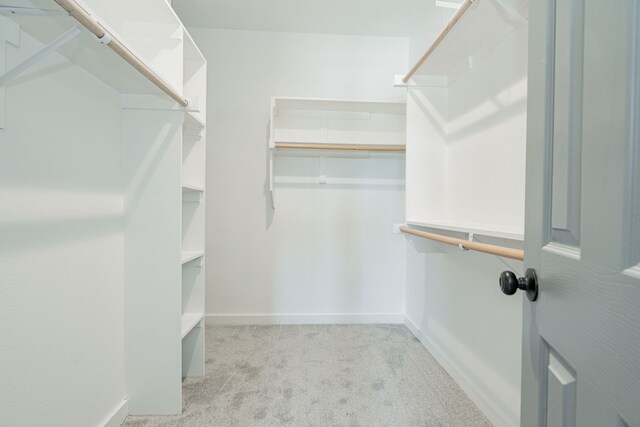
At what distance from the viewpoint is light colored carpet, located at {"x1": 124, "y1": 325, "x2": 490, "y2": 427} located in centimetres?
143

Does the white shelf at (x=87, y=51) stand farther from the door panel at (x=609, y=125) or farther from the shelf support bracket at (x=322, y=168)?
the shelf support bracket at (x=322, y=168)

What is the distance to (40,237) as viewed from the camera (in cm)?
98

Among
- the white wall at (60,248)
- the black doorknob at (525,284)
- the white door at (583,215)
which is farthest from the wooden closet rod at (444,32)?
the white wall at (60,248)

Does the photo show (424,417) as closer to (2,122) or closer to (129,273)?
(129,273)

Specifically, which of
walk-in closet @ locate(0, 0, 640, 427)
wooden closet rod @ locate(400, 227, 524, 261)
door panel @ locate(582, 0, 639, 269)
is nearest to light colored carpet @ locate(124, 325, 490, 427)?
walk-in closet @ locate(0, 0, 640, 427)

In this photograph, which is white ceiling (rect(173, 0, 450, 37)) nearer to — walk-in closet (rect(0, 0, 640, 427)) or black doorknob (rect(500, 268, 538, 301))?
walk-in closet (rect(0, 0, 640, 427))

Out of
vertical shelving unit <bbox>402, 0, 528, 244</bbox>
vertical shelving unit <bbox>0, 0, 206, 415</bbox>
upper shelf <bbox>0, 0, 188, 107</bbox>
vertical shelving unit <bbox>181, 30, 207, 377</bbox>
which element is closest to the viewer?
upper shelf <bbox>0, 0, 188, 107</bbox>

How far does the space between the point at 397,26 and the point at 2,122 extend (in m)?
2.45

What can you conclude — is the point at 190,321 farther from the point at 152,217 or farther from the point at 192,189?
the point at 192,189

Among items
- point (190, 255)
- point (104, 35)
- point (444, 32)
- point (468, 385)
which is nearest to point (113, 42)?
point (104, 35)

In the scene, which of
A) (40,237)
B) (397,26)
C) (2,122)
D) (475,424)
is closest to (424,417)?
(475,424)

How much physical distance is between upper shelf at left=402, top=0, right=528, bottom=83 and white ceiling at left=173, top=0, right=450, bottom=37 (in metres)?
0.50

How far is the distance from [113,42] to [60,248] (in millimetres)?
712

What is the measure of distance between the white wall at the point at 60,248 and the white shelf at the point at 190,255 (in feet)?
0.93
